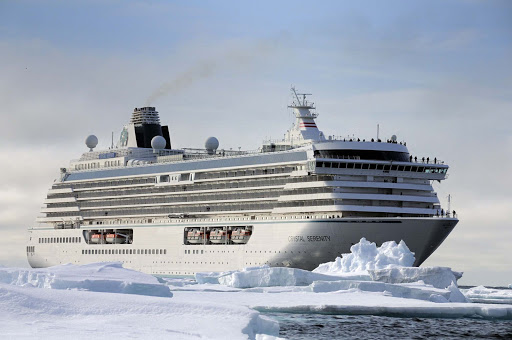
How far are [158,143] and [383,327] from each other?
50.4m

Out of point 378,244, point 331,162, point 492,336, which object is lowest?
point 492,336

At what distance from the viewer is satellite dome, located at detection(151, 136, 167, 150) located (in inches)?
3282

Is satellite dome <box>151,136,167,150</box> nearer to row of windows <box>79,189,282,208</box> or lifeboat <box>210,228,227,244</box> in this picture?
row of windows <box>79,189,282,208</box>

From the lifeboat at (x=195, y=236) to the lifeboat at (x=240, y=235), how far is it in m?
3.98

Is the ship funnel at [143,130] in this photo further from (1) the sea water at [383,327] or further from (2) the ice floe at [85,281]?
(1) the sea water at [383,327]

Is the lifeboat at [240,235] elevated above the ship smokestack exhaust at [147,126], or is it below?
below

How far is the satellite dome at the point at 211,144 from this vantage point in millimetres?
81062

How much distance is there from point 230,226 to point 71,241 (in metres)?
21.0

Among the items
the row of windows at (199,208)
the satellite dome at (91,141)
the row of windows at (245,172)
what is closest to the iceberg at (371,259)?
the row of windows at (199,208)

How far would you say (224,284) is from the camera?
51.8 meters

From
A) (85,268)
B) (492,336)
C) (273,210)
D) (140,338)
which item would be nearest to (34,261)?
(273,210)

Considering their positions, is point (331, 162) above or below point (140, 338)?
above

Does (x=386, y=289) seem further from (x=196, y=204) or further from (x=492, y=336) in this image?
(x=196, y=204)

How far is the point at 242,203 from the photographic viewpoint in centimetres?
6725
